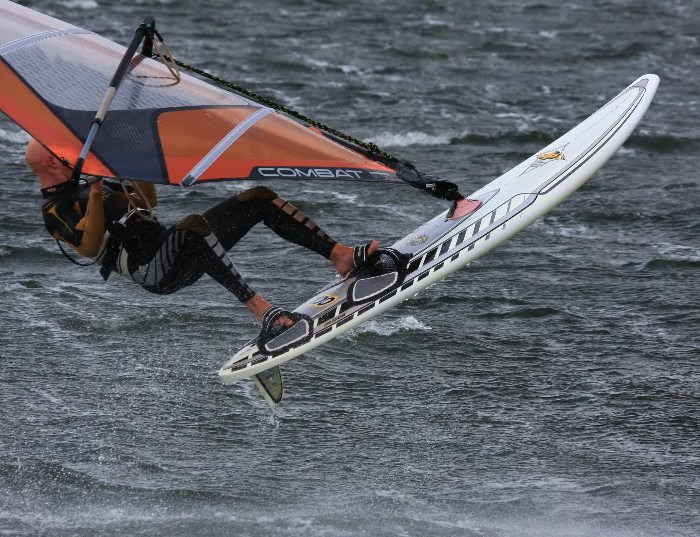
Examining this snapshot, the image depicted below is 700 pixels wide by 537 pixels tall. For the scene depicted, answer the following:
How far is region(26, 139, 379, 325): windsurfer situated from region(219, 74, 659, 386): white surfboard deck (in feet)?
0.83

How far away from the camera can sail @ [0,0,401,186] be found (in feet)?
20.1

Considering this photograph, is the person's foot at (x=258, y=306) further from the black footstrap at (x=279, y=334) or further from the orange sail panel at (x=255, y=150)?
the orange sail panel at (x=255, y=150)

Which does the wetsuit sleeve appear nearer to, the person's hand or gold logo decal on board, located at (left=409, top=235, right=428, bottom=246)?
the person's hand

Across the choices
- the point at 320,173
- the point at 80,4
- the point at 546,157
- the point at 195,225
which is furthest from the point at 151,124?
the point at 80,4

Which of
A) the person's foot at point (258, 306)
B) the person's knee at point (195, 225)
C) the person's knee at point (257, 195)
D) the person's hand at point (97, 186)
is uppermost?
the person's knee at point (257, 195)

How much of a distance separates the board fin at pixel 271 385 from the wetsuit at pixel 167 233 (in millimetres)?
463

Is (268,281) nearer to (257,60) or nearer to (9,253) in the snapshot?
(9,253)

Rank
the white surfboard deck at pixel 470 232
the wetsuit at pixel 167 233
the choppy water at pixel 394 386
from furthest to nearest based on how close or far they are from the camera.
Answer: the white surfboard deck at pixel 470 232 < the wetsuit at pixel 167 233 < the choppy water at pixel 394 386

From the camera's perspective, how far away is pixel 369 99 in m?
14.5

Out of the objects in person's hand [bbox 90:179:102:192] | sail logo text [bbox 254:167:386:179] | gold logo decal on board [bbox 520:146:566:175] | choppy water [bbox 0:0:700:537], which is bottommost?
choppy water [bbox 0:0:700:537]

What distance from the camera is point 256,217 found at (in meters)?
6.73

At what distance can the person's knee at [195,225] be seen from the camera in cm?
646

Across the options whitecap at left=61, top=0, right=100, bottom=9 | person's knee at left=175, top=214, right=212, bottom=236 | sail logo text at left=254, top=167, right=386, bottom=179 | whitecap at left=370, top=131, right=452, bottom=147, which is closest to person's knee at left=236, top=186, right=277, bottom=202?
person's knee at left=175, top=214, right=212, bottom=236

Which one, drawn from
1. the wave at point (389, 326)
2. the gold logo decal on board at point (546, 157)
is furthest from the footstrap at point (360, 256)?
the wave at point (389, 326)
